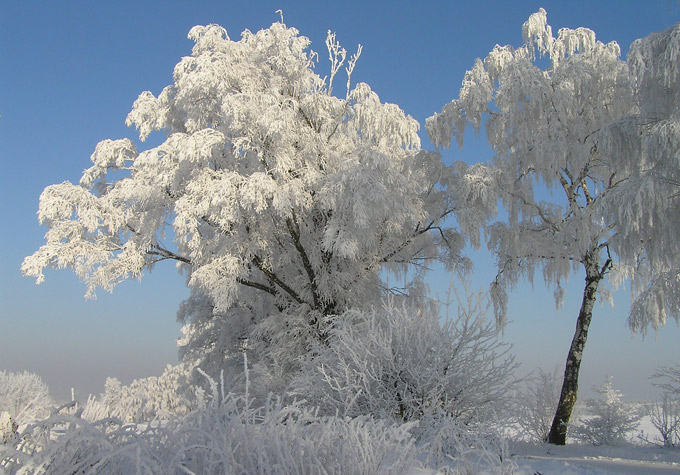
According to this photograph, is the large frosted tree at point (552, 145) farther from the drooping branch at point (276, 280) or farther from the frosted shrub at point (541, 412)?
the drooping branch at point (276, 280)

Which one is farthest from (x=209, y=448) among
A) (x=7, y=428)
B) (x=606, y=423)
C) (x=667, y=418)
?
(x=606, y=423)

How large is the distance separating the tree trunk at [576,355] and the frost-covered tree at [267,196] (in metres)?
2.94

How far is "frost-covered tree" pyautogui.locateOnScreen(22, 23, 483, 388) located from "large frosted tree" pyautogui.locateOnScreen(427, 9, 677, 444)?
125 centimetres

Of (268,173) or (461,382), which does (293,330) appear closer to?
(268,173)

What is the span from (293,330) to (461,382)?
256 inches

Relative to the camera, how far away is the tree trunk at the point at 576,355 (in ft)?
37.1

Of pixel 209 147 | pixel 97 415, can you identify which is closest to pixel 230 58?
pixel 209 147

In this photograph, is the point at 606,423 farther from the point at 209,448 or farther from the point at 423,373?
the point at 209,448

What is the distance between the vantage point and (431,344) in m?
6.63

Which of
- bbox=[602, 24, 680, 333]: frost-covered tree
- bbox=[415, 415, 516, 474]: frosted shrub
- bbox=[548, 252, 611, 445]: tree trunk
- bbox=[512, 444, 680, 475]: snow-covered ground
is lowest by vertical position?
bbox=[512, 444, 680, 475]: snow-covered ground

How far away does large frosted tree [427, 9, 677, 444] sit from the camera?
11.8 m

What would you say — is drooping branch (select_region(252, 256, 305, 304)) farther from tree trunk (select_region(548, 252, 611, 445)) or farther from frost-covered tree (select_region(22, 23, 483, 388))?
tree trunk (select_region(548, 252, 611, 445))

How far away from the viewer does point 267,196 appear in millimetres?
10891

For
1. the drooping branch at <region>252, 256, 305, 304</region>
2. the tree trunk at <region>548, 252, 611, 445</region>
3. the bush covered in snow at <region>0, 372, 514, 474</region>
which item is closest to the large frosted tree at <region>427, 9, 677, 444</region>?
the tree trunk at <region>548, 252, 611, 445</region>
